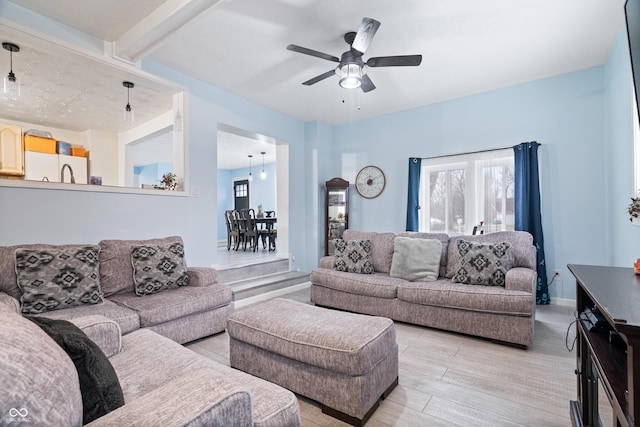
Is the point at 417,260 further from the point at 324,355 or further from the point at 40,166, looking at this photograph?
the point at 40,166

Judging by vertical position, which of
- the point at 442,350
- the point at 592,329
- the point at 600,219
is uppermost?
the point at 600,219

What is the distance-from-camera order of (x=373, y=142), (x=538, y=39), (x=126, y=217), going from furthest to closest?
(x=373, y=142)
(x=126, y=217)
(x=538, y=39)

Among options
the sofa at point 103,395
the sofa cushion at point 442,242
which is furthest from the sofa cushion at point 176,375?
the sofa cushion at point 442,242

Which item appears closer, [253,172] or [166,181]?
[166,181]

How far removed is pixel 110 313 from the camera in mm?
2107

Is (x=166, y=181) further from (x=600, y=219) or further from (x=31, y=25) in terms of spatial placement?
(x=600, y=219)

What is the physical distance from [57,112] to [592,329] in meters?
6.68

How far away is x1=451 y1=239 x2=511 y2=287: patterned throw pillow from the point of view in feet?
9.44

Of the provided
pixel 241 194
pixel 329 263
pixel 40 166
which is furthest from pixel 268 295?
pixel 241 194

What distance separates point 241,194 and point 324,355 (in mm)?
9399

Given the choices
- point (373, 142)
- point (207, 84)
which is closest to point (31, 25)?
point (207, 84)

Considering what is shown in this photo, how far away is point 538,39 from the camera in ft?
9.78

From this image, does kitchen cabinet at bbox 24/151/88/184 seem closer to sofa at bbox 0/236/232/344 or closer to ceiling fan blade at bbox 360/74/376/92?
sofa at bbox 0/236/232/344

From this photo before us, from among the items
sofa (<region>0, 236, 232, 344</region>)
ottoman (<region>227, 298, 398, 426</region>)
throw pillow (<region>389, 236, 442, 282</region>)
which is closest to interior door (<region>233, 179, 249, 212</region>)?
sofa (<region>0, 236, 232, 344</region>)
